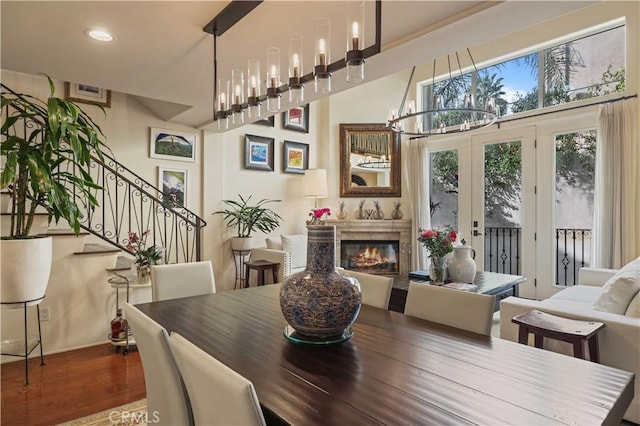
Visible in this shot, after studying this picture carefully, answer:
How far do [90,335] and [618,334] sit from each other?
416cm

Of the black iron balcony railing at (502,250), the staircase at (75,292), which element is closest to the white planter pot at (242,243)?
the staircase at (75,292)

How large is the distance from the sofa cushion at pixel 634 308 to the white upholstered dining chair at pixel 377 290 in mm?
1482

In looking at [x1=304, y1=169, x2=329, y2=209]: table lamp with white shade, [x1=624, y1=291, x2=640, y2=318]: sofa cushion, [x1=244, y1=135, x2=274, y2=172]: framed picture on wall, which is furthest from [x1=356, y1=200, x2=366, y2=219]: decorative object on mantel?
[x1=624, y1=291, x2=640, y2=318]: sofa cushion

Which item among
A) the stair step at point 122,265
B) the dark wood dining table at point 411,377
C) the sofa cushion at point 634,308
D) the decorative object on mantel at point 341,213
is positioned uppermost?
the decorative object on mantel at point 341,213

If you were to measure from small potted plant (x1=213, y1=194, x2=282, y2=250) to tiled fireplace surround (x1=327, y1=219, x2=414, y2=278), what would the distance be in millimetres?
1185

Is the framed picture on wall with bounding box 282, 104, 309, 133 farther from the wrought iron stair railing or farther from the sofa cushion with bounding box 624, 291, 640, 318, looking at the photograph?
the sofa cushion with bounding box 624, 291, 640, 318

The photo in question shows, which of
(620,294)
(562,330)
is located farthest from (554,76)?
(562,330)

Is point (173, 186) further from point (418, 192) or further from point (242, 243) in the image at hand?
point (418, 192)

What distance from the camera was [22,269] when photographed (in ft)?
7.93

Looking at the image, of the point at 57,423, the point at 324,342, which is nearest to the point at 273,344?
the point at 324,342

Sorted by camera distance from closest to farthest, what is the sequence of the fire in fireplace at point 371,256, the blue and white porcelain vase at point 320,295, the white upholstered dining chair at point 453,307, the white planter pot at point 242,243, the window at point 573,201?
the blue and white porcelain vase at point 320,295
the white upholstered dining chair at point 453,307
the window at point 573,201
the white planter pot at point 242,243
the fire in fireplace at point 371,256

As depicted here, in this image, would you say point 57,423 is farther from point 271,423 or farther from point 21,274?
point 271,423

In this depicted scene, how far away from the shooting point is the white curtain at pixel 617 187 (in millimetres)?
3928

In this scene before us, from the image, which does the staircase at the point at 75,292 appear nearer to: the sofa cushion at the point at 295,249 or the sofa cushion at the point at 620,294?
the sofa cushion at the point at 295,249
